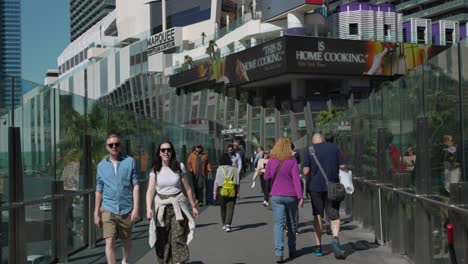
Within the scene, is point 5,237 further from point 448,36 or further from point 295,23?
point 448,36

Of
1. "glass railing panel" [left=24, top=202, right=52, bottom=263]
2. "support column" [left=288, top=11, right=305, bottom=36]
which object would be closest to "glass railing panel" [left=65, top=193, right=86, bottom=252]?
"glass railing panel" [left=24, top=202, right=52, bottom=263]

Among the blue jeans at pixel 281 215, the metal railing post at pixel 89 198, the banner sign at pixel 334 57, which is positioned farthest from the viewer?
the banner sign at pixel 334 57

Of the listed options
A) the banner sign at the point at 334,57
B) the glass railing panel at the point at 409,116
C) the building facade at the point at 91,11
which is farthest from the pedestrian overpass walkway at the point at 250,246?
the building facade at the point at 91,11

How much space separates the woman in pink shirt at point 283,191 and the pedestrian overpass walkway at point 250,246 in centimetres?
47

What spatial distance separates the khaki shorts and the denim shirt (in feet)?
0.20

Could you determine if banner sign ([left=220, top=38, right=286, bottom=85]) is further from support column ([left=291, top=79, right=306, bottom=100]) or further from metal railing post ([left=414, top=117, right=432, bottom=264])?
metal railing post ([left=414, top=117, right=432, bottom=264])

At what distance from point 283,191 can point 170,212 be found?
82.7 inches

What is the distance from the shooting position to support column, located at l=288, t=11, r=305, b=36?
66562 millimetres

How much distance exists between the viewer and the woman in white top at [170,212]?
7.24 metres

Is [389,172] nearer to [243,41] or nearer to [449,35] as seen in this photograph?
[243,41]

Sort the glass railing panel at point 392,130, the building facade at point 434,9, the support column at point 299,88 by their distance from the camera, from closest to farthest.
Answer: the glass railing panel at point 392,130, the support column at point 299,88, the building facade at point 434,9

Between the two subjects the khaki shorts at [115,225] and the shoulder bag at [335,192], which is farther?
the shoulder bag at [335,192]

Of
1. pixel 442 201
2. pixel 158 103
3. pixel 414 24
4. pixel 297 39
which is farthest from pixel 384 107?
pixel 158 103

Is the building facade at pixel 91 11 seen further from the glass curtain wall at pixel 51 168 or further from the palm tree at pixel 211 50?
the glass curtain wall at pixel 51 168
